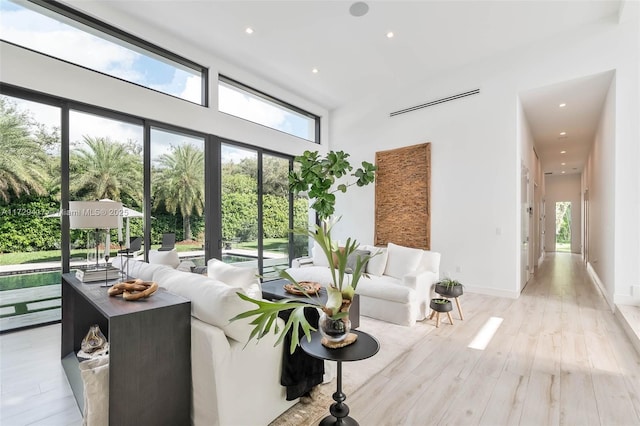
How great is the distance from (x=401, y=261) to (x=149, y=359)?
11.6ft

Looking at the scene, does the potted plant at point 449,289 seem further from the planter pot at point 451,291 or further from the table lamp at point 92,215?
the table lamp at point 92,215

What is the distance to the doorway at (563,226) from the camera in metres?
12.5

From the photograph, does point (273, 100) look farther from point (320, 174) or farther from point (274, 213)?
point (274, 213)

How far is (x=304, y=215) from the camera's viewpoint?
706 centimetres

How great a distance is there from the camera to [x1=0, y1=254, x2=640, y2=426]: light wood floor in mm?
2021

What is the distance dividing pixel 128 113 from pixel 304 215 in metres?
3.91

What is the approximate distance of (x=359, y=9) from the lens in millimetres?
4000

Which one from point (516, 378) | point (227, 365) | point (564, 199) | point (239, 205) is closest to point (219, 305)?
point (227, 365)

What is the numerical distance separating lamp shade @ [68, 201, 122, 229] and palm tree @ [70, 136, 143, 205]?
2.04m

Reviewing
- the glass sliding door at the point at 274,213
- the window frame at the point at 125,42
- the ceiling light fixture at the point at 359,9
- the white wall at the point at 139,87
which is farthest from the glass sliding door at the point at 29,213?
the ceiling light fixture at the point at 359,9

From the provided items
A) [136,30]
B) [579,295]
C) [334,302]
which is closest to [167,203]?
[136,30]

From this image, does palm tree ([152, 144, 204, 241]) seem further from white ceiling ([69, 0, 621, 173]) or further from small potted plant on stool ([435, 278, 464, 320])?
small potted plant on stool ([435, 278, 464, 320])

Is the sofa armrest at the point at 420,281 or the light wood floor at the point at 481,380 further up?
the sofa armrest at the point at 420,281

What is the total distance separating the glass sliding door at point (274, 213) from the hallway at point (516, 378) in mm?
3663
